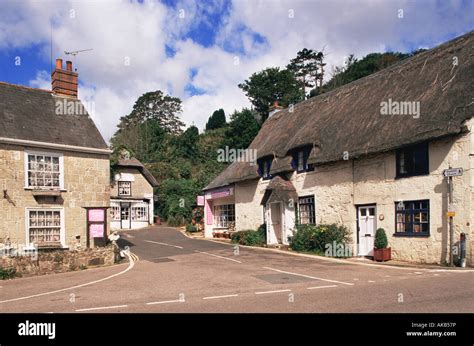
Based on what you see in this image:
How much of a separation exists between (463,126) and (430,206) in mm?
2828

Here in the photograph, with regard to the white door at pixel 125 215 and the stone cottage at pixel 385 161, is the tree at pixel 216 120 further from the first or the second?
the stone cottage at pixel 385 161

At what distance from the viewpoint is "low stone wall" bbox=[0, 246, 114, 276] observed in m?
14.7

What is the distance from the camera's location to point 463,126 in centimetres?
1355

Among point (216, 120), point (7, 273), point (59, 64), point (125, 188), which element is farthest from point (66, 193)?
point (216, 120)

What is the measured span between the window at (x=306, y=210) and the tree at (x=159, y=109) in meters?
51.2

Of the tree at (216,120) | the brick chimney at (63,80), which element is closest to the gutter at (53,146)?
the brick chimney at (63,80)

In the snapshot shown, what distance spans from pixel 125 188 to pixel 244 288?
101 ft

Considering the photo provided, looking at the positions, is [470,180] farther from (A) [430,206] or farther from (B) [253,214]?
(B) [253,214]

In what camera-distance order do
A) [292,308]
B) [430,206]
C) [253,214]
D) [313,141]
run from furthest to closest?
[253,214]
[313,141]
[430,206]
[292,308]

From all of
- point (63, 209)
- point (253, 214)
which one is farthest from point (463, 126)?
point (63, 209)

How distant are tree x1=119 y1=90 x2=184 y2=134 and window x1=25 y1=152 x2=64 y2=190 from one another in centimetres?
5241

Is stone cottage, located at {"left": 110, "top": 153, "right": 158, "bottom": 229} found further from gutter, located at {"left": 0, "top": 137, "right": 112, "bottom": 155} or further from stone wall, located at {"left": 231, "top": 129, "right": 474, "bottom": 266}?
stone wall, located at {"left": 231, "top": 129, "right": 474, "bottom": 266}

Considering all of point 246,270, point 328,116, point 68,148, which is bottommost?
point 246,270

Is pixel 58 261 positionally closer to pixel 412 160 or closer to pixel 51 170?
pixel 51 170
